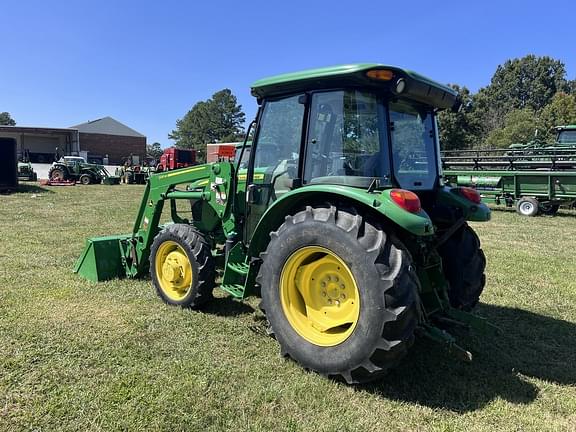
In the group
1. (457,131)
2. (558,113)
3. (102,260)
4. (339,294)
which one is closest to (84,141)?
(457,131)

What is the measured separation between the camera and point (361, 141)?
11.2 feet

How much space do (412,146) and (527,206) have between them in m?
11.5

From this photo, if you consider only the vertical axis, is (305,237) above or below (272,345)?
above

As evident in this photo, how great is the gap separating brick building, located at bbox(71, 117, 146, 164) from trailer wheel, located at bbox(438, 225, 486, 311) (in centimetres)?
5711

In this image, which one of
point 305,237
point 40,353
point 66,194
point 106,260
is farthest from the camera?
point 66,194

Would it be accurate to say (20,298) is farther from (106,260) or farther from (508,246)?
(508,246)

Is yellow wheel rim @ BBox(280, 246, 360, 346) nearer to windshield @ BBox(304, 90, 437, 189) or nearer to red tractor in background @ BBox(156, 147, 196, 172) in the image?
windshield @ BBox(304, 90, 437, 189)

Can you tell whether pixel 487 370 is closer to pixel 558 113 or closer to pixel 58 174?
pixel 58 174

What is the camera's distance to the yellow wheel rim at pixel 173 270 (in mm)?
4625

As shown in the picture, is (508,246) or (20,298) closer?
(20,298)

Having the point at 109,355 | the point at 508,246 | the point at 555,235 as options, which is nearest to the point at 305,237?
the point at 109,355

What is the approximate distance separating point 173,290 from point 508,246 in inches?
257

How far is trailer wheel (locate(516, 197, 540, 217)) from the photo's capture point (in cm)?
1336

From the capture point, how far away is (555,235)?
32.6 feet
